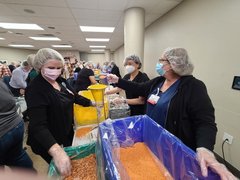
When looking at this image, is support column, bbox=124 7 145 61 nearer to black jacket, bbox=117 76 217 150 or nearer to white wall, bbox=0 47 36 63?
black jacket, bbox=117 76 217 150

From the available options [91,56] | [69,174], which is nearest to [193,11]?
[69,174]

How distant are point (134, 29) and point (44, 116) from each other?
9.27 ft

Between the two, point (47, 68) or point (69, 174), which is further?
point (47, 68)

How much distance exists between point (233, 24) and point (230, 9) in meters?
0.21

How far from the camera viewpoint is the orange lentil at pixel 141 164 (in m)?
0.78

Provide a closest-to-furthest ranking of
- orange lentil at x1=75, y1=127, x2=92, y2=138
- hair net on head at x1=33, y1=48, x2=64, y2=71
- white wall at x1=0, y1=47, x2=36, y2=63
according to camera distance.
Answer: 1. hair net on head at x1=33, y1=48, x2=64, y2=71
2. orange lentil at x1=75, y1=127, x2=92, y2=138
3. white wall at x1=0, y1=47, x2=36, y2=63

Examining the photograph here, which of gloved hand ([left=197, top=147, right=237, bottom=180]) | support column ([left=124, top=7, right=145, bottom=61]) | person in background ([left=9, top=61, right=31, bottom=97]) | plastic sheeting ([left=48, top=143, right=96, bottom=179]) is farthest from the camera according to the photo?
person in background ([left=9, top=61, right=31, bottom=97])

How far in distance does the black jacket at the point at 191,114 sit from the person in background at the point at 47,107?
2.60 feet

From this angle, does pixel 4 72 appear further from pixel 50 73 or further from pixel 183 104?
pixel 183 104

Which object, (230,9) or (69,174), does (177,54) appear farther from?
(230,9)

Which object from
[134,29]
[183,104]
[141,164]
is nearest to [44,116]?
[141,164]

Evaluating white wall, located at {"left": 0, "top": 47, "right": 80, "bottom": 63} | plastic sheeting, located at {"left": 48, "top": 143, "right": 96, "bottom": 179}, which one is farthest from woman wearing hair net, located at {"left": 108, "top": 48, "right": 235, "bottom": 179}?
white wall, located at {"left": 0, "top": 47, "right": 80, "bottom": 63}

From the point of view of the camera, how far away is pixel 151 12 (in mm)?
3320

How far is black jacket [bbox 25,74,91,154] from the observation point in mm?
881
